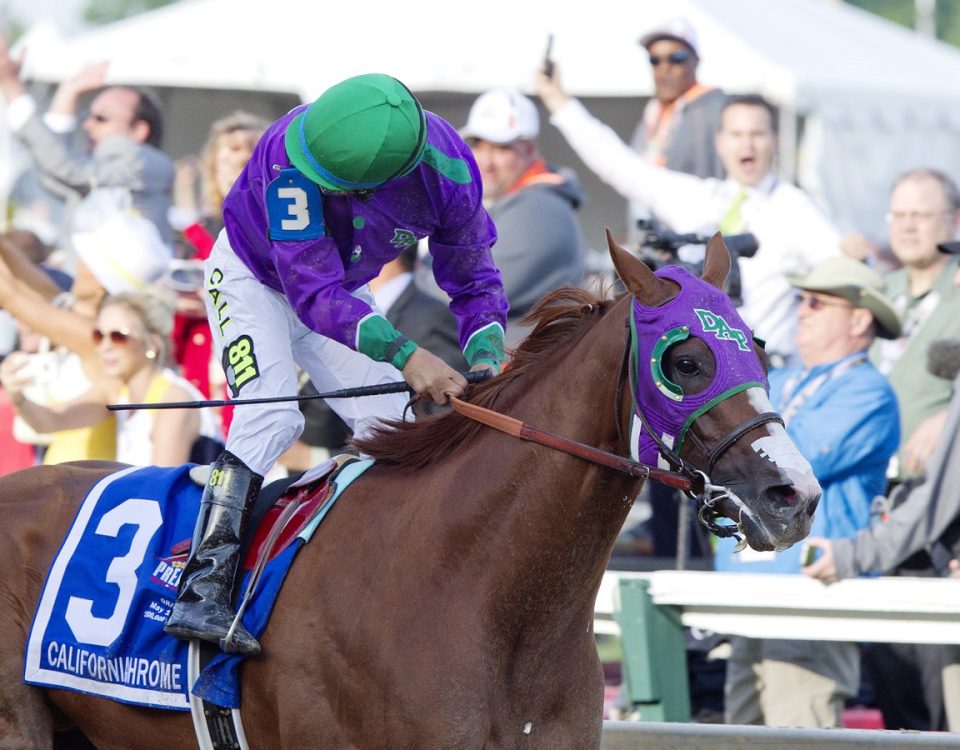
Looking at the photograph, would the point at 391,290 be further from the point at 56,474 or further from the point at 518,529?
the point at 518,529

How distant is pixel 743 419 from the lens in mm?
3266

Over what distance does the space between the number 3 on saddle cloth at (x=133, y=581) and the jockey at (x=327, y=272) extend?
13cm

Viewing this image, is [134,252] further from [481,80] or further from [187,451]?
[481,80]

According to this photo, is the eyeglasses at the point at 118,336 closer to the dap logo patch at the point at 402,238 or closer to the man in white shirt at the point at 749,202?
the man in white shirt at the point at 749,202

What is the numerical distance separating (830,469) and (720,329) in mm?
2762

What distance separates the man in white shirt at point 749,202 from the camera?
23.5 ft

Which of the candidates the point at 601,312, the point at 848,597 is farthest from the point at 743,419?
the point at 848,597

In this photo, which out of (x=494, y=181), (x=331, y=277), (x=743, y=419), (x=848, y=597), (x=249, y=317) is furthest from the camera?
(x=494, y=181)

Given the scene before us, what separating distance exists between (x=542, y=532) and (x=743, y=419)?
22.6 inches

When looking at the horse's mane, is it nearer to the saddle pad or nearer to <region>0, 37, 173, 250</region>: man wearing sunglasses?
the saddle pad

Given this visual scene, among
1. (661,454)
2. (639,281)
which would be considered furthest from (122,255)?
(661,454)

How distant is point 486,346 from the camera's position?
4070mm

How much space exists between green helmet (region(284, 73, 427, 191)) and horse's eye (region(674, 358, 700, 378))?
3.07ft

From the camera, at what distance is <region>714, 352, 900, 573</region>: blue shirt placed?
5.92 meters
